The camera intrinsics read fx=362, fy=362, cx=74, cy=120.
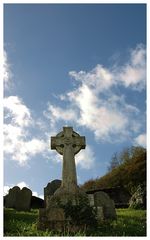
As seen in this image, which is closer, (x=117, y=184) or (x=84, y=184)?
(x=117, y=184)

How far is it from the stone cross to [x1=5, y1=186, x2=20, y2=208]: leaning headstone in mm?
6014

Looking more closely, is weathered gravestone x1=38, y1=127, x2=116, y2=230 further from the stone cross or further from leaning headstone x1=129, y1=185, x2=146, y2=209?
leaning headstone x1=129, y1=185, x2=146, y2=209

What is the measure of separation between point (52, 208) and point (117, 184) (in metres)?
15.6

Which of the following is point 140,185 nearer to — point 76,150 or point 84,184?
point 84,184

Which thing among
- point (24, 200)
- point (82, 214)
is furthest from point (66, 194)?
point (24, 200)

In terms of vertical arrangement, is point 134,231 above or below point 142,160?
below

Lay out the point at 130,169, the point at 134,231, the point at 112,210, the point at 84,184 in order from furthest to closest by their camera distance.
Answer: the point at 84,184 < the point at 130,169 < the point at 112,210 < the point at 134,231

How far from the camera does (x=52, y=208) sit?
8.68 metres

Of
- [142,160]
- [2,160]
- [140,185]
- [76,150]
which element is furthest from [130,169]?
[2,160]

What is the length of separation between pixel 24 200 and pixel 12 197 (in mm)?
600

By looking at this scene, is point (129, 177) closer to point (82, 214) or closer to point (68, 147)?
point (68, 147)

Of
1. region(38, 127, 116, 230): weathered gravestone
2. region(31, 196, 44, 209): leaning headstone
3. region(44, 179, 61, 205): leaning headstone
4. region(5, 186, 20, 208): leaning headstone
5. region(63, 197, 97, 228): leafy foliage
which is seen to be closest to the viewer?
region(38, 127, 116, 230): weathered gravestone

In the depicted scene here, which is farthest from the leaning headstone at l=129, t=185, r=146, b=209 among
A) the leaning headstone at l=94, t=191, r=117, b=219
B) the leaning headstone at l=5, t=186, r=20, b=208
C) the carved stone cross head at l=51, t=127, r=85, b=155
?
the carved stone cross head at l=51, t=127, r=85, b=155

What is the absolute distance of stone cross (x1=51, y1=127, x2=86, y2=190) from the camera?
9.88 m
